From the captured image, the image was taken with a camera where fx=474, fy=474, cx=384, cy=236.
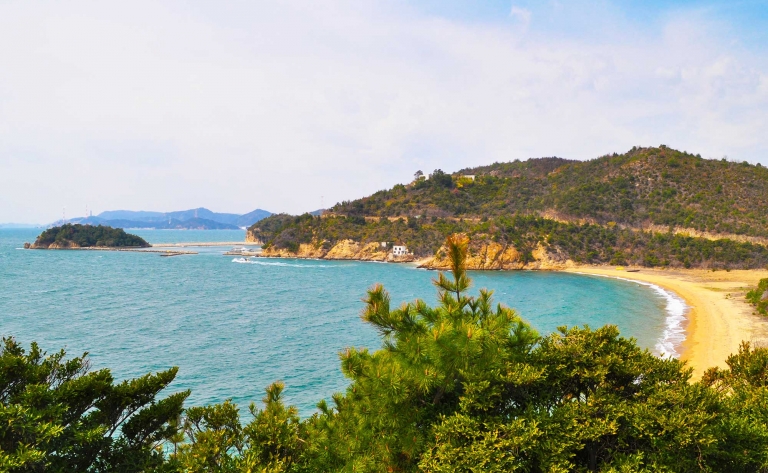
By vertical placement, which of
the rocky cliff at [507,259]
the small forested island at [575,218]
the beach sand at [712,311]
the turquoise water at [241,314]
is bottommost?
the turquoise water at [241,314]

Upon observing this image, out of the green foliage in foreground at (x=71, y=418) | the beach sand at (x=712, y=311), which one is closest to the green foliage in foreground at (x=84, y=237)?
the beach sand at (x=712, y=311)

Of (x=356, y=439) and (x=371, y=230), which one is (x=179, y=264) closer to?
(x=371, y=230)

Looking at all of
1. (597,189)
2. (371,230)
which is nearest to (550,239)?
(597,189)

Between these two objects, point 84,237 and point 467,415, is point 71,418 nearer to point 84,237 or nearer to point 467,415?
point 467,415

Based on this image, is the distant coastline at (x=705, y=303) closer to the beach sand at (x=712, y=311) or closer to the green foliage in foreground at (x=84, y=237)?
the beach sand at (x=712, y=311)

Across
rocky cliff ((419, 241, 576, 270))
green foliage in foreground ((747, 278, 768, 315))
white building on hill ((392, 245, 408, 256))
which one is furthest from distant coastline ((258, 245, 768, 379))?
white building on hill ((392, 245, 408, 256))

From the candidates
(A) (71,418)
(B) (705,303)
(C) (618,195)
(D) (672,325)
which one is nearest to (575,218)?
(C) (618,195)

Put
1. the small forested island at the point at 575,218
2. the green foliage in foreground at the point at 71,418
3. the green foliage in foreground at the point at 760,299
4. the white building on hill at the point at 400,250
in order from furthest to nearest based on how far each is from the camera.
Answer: the white building on hill at the point at 400,250, the small forested island at the point at 575,218, the green foliage in foreground at the point at 760,299, the green foliage in foreground at the point at 71,418
